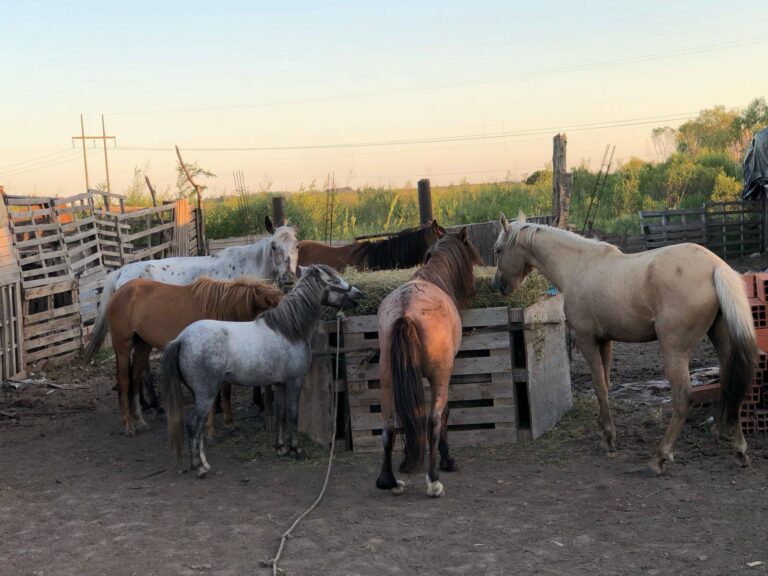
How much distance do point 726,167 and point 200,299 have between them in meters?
29.8

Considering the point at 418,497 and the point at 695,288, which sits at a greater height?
the point at 695,288

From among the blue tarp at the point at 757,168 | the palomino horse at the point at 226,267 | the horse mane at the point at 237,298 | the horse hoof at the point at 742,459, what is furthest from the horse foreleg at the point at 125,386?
the blue tarp at the point at 757,168

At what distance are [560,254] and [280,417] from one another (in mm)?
2604

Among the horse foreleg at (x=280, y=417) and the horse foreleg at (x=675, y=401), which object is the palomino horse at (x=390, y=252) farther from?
the horse foreleg at (x=675, y=401)

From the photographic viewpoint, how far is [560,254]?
6242mm

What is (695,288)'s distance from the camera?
524cm

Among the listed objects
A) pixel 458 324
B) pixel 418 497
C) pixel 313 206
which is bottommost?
pixel 418 497

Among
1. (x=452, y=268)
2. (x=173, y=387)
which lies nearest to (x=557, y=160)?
(x=452, y=268)

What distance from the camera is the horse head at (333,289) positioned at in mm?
6207

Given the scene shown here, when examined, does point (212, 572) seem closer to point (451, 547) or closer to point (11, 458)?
point (451, 547)

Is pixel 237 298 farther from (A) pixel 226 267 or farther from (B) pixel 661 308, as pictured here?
(B) pixel 661 308

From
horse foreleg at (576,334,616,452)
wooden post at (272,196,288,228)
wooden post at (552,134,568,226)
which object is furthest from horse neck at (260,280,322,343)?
wooden post at (272,196,288,228)

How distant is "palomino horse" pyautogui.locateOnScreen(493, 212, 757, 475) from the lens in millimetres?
5191

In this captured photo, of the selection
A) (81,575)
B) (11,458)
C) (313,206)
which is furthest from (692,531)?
(313,206)
